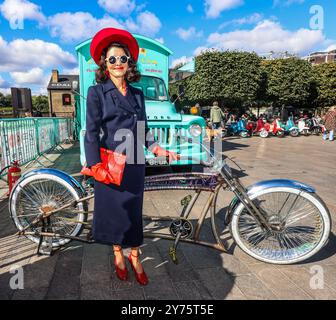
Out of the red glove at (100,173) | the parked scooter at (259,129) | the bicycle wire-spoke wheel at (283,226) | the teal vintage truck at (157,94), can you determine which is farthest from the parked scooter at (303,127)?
the red glove at (100,173)

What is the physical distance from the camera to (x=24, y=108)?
8.38 meters

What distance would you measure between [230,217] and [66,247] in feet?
6.29

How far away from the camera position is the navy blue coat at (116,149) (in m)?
2.05

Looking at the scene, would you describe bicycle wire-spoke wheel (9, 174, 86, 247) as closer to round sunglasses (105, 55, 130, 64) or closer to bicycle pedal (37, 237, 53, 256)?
bicycle pedal (37, 237, 53, 256)

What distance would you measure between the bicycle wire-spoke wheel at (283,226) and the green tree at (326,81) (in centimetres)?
2700

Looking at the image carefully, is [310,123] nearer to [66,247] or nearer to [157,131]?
[157,131]

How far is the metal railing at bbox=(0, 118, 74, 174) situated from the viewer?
5659 millimetres

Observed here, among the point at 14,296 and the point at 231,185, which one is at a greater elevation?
the point at 231,185

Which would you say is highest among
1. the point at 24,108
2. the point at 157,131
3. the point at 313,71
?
the point at 313,71

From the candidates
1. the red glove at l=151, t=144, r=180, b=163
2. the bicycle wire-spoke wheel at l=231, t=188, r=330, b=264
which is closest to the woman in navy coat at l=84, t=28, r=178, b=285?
the red glove at l=151, t=144, r=180, b=163

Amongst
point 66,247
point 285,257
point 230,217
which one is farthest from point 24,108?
point 285,257

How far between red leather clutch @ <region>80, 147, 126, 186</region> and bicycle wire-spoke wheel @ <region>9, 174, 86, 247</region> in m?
0.89

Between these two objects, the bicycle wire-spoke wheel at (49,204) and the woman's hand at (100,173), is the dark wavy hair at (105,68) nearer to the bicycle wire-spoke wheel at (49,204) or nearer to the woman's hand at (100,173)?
the woman's hand at (100,173)
